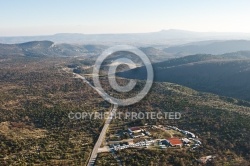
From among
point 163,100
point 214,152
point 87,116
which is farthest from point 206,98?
point 214,152

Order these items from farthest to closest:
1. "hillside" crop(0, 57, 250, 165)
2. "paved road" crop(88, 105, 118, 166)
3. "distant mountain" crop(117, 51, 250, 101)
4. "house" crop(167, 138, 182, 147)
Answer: "distant mountain" crop(117, 51, 250, 101), "house" crop(167, 138, 182, 147), "hillside" crop(0, 57, 250, 165), "paved road" crop(88, 105, 118, 166)

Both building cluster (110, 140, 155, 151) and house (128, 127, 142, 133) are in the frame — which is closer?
building cluster (110, 140, 155, 151)

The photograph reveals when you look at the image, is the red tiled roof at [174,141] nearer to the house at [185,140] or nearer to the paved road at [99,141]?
the house at [185,140]

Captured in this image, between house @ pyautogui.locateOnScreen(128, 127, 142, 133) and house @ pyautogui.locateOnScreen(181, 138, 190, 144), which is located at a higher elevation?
house @ pyautogui.locateOnScreen(128, 127, 142, 133)

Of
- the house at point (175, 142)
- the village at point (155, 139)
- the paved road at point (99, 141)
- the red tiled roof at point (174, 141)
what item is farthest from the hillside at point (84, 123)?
the red tiled roof at point (174, 141)

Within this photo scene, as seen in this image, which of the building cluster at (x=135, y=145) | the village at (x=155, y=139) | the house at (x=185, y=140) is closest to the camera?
the building cluster at (x=135, y=145)

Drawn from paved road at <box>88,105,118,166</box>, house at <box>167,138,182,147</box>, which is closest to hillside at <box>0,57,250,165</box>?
paved road at <box>88,105,118,166</box>

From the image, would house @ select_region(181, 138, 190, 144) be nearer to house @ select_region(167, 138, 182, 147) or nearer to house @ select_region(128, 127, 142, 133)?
house @ select_region(167, 138, 182, 147)

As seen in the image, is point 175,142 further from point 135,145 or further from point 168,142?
point 135,145

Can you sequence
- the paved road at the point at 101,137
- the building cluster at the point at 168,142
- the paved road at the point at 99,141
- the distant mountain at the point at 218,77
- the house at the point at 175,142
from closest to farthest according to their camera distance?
1. the paved road at the point at 99,141
2. the paved road at the point at 101,137
3. the building cluster at the point at 168,142
4. the house at the point at 175,142
5. the distant mountain at the point at 218,77

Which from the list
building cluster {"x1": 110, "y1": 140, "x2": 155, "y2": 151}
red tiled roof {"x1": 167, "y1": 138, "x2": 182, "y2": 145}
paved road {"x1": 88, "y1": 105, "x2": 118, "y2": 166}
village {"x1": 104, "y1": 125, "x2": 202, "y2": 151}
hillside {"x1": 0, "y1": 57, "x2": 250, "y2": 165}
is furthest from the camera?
red tiled roof {"x1": 167, "y1": 138, "x2": 182, "y2": 145}

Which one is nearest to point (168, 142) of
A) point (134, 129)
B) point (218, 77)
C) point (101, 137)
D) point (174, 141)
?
point (174, 141)

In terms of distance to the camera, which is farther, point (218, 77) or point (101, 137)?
point (218, 77)
